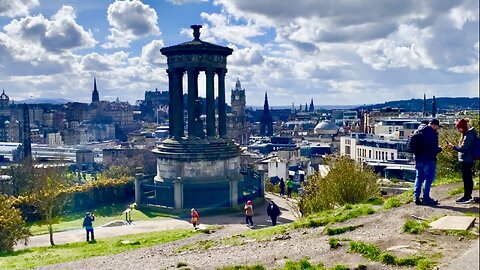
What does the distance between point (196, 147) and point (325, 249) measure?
24.6 m

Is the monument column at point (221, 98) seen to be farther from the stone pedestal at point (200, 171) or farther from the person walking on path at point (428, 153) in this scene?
the person walking on path at point (428, 153)

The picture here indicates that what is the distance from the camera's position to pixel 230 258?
936 centimetres

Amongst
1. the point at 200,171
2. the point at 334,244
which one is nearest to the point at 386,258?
the point at 334,244

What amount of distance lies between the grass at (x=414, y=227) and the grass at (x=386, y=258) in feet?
2.97

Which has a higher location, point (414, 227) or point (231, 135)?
point (414, 227)

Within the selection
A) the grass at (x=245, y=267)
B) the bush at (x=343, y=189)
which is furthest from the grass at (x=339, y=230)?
the bush at (x=343, y=189)

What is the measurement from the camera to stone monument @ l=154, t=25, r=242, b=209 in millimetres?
31391

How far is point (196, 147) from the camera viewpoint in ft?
108

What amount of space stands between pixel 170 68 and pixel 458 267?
2910 cm

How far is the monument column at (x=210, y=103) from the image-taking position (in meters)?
34.1

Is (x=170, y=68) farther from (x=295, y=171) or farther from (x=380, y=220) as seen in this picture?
(x=295, y=171)

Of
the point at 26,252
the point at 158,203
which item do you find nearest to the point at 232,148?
the point at 158,203

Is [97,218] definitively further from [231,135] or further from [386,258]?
[231,135]

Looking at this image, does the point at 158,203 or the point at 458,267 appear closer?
the point at 458,267
